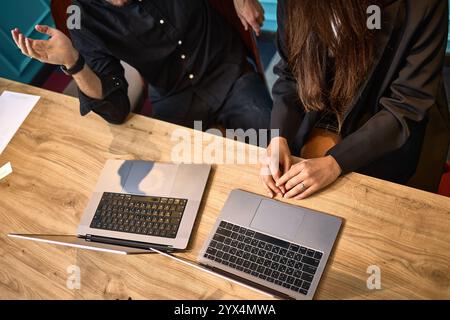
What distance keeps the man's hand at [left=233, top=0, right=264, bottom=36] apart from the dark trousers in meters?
0.20

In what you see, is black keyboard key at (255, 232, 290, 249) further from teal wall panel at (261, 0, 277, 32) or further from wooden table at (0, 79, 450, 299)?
teal wall panel at (261, 0, 277, 32)

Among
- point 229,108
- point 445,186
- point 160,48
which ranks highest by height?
point 160,48

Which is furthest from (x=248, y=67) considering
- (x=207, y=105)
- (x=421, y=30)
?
(x=421, y=30)

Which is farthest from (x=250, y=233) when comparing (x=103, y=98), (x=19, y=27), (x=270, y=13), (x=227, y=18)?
(x=19, y=27)

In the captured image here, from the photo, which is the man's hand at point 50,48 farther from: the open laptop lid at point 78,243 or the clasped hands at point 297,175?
the clasped hands at point 297,175

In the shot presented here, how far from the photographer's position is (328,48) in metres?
1.15

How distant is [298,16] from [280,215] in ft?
1.63

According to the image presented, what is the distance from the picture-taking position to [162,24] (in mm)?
1607

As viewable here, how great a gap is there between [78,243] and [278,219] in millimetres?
526

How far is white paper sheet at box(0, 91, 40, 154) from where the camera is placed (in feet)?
4.94

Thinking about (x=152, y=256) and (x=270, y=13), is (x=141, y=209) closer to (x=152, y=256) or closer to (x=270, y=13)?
(x=152, y=256)
